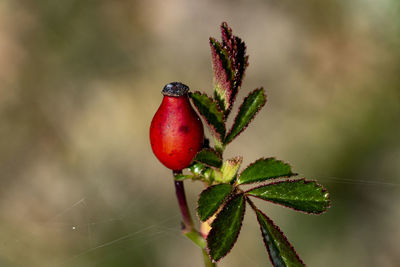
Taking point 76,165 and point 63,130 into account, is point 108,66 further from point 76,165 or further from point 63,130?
point 76,165

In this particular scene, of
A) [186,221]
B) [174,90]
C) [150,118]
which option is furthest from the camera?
[150,118]

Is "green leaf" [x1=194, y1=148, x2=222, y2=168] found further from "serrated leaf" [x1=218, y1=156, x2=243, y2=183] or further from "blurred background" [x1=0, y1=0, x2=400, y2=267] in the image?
"blurred background" [x1=0, y1=0, x2=400, y2=267]

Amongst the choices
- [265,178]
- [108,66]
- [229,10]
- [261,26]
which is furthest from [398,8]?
[265,178]

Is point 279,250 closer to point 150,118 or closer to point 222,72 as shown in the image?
point 222,72

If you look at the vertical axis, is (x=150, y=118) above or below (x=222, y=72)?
above

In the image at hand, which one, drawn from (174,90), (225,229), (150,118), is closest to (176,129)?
(174,90)

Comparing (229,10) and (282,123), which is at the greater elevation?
(229,10)
